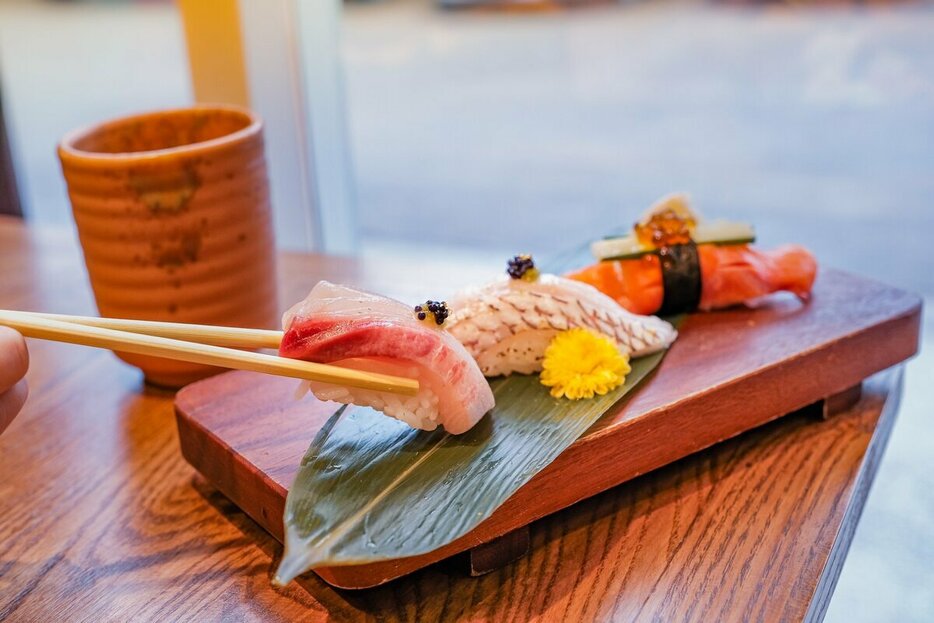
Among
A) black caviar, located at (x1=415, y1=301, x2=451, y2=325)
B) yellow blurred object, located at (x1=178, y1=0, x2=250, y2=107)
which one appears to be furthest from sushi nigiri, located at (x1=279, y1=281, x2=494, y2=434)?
yellow blurred object, located at (x1=178, y1=0, x2=250, y2=107)

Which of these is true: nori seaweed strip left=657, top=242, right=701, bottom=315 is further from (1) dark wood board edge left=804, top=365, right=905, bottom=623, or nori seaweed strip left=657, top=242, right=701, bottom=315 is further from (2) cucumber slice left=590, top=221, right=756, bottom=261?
(1) dark wood board edge left=804, top=365, right=905, bottom=623

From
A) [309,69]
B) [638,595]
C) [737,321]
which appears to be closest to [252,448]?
[638,595]

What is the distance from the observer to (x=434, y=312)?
0.82m

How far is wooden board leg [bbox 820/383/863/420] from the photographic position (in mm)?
1047

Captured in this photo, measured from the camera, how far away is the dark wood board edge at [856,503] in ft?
2.68

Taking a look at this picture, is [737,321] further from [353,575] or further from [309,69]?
[309,69]

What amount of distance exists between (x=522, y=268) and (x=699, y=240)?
0.27m

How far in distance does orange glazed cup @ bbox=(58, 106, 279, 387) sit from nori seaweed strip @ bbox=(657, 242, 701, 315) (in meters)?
0.48

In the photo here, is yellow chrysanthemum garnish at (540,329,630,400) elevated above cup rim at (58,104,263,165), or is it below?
below

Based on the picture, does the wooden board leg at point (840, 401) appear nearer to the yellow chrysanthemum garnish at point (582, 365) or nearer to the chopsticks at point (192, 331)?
the yellow chrysanthemum garnish at point (582, 365)

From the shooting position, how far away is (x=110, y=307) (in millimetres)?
1098

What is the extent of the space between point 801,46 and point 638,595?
204 cm

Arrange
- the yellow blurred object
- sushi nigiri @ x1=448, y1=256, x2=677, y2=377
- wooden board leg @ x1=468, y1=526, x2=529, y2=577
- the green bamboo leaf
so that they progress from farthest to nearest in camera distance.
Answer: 1. the yellow blurred object
2. sushi nigiri @ x1=448, y1=256, x2=677, y2=377
3. wooden board leg @ x1=468, y1=526, x2=529, y2=577
4. the green bamboo leaf

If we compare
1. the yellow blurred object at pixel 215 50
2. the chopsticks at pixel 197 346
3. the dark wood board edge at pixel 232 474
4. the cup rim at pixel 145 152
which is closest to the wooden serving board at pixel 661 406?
the dark wood board edge at pixel 232 474
